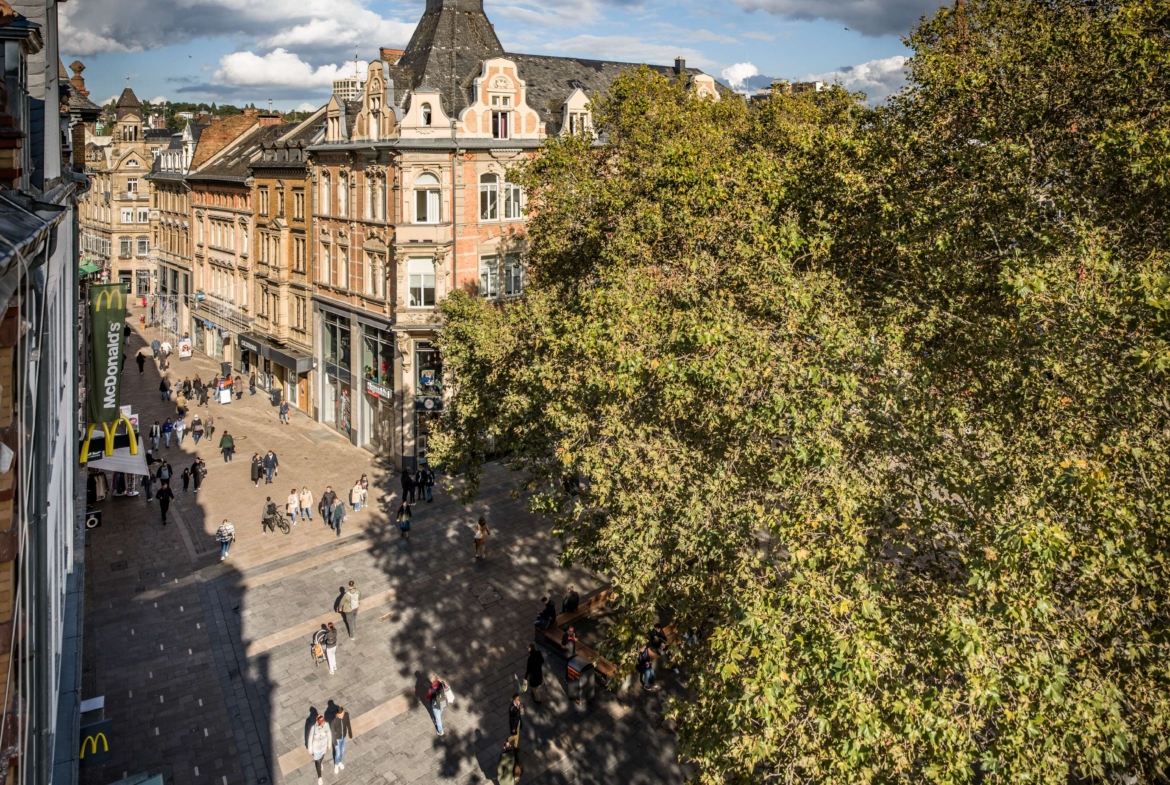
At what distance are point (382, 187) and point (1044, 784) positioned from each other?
99.5 ft

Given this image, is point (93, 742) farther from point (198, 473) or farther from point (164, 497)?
point (198, 473)

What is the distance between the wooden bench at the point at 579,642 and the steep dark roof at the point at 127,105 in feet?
241

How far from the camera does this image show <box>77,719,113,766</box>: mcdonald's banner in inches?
564

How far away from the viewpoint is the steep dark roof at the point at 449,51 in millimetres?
32688

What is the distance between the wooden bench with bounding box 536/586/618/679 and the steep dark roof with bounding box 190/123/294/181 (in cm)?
3494

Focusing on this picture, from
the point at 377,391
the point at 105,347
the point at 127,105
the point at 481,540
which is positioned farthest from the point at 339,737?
the point at 127,105

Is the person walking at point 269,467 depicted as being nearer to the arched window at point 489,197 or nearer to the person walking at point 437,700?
the arched window at point 489,197

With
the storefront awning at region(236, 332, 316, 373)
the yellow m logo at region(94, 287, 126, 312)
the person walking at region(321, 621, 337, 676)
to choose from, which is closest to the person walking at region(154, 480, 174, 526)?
the yellow m logo at region(94, 287, 126, 312)

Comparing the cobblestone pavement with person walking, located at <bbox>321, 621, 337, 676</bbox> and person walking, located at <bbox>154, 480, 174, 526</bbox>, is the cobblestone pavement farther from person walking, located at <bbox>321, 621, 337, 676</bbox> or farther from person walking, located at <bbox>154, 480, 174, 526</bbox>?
person walking, located at <bbox>154, 480, 174, 526</bbox>

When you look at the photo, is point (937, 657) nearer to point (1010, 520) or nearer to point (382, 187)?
point (1010, 520)

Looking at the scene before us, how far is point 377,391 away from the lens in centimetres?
3419

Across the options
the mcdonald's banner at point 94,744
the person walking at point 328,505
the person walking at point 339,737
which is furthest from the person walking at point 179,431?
the person walking at point 339,737

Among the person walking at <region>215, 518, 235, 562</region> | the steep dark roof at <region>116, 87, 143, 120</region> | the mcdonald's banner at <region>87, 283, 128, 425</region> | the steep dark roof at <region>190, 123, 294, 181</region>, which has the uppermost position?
the steep dark roof at <region>116, 87, 143, 120</region>

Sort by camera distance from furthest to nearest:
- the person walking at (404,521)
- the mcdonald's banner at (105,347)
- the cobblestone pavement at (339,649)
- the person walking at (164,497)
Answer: the person walking at (164,497), the person walking at (404,521), the mcdonald's banner at (105,347), the cobblestone pavement at (339,649)
